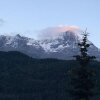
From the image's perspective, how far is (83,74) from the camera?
132ft

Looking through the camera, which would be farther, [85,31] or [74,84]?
[85,31]

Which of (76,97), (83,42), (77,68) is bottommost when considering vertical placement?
(76,97)

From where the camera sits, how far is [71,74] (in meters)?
40.8

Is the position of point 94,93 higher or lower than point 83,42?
lower

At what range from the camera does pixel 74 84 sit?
40.7 meters

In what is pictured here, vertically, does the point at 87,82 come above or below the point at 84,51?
below

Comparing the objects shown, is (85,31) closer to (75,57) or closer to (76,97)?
(75,57)

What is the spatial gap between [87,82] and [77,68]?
65.0 inches

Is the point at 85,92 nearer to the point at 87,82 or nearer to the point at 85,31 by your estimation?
the point at 87,82

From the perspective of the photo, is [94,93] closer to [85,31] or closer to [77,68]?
[77,68]

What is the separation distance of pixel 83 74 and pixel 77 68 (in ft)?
2.96

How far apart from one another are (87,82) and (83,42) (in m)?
4.40

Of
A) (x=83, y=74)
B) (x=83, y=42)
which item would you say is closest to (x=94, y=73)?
(x=83, y=74)

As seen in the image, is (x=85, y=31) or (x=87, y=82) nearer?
(x=87, y=82)
